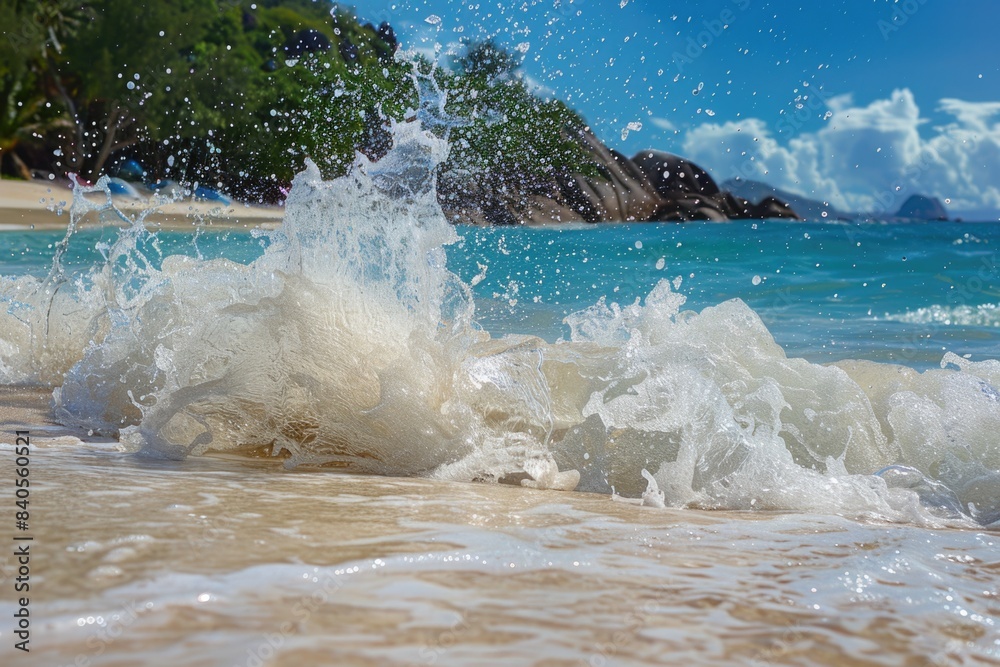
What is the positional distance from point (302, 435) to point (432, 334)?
57 centimetres

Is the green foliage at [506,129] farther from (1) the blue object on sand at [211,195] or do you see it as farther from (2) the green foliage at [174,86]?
(1) the blue object on sand at [211,195]

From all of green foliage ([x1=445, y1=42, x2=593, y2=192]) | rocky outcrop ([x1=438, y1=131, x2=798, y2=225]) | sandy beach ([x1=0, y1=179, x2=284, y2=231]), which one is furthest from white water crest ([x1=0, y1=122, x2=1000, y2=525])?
sandy beach ([x1=0, y1=179, x2=284, y2=231])

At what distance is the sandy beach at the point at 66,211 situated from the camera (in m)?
20.6

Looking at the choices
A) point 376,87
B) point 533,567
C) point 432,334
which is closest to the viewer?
point 533,567

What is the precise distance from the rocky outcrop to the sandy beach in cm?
614

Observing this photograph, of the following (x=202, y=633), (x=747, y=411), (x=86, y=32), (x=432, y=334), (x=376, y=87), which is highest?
(x=86, y=32)

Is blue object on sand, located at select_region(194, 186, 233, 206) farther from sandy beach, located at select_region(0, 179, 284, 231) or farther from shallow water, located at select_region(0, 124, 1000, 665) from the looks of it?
shallow water, located at select_region(0, 124, 1000, 665)

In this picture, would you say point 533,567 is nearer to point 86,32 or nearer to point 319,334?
point 319,334

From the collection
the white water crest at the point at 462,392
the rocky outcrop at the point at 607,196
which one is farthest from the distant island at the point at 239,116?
the white water crest at the point at 462,392

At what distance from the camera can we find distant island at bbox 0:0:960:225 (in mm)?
19281

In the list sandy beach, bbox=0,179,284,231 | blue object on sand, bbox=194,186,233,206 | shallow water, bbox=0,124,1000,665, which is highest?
blue object on sand, bbox=194,186,233,206

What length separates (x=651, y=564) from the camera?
1.90 metres

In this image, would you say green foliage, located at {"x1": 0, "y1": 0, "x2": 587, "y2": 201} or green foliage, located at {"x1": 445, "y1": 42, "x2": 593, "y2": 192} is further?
green foliage, located at {"x1": 0, "y1": 0, "x2": 587, "y2": 201}

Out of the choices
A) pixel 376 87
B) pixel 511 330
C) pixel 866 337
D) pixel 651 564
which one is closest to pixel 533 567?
pixel 651 564
